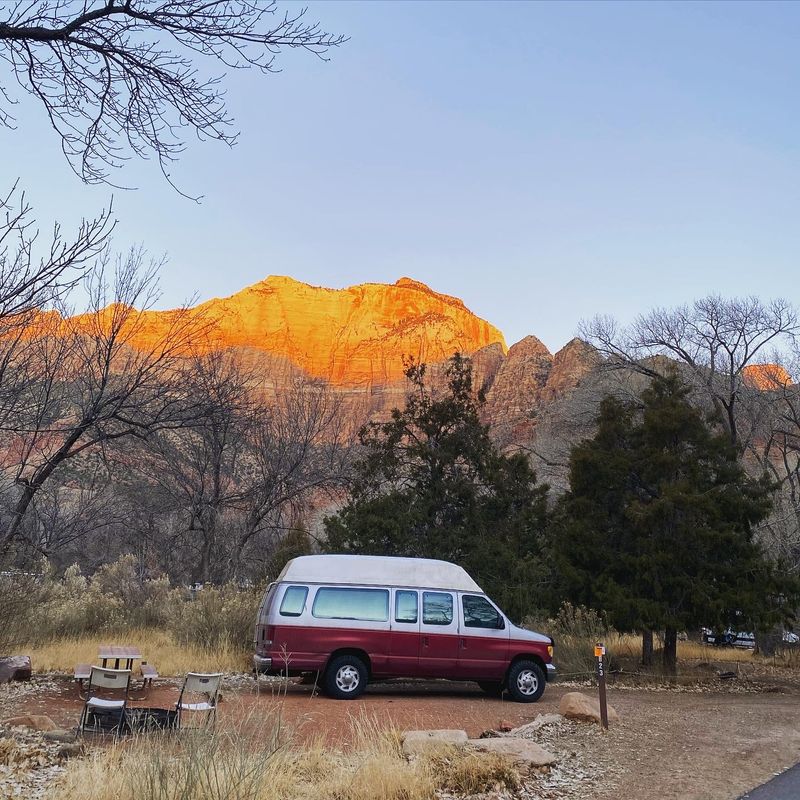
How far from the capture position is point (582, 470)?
61.3ft

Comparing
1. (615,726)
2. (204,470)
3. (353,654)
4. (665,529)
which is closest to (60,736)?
(353,654)

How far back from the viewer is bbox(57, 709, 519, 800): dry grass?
543 cm

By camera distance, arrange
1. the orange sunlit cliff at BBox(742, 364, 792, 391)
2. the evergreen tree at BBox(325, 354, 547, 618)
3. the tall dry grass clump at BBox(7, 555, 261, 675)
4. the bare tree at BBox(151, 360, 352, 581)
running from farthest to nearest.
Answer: the orange sunlit cliff at BBox(742, 364, 792, 391), the bare tree at BBox(151, 360, 352, 581), the evergreen tree at BBox(325, 354, 547, 618), the tall dry grass clump at BBox(7, 555, 261, 675)

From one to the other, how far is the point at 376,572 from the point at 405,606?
760mm

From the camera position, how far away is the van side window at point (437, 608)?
1391 cm

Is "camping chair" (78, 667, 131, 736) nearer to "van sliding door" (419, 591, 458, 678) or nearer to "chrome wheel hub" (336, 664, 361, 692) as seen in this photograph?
"chrome wheel hub" (336, 664, 361, 692)

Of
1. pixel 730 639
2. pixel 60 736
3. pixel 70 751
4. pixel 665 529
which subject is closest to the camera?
pixel 70 751

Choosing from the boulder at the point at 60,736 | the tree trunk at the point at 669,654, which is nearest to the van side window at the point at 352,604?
the boulder at the point at 60,736

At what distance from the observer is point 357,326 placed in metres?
152

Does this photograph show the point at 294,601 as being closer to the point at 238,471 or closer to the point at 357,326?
the point at 238,471

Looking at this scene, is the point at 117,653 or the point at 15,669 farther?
the point at 15,669

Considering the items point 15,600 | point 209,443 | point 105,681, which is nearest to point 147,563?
point 209,443

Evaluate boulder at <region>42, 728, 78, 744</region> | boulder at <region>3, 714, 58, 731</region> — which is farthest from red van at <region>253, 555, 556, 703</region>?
boulder at <region>42, 728, 78, 744</region>

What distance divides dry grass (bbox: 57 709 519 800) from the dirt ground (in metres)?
0.41
